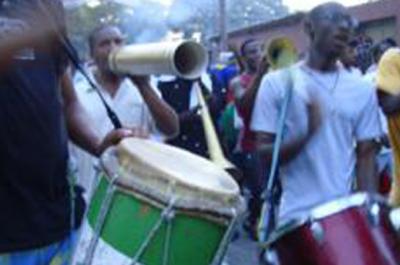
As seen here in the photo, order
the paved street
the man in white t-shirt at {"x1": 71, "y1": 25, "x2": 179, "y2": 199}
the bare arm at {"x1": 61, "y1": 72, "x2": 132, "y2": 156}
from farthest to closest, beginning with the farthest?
the paved street < the man in white t-shirt at {"x1": 71, "y1": 25, "x2": 179, "y2": 199} < the bare arm at {"x1": 61, "y1": 72, "x2": 132, "y2": 156}

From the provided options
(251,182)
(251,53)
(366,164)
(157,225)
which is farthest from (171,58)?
(251,53)

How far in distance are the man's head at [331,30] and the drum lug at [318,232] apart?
125cm

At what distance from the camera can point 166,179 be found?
9.01 feet

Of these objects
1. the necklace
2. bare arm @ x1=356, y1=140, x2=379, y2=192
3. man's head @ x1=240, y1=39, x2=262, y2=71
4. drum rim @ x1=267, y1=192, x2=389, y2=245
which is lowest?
man's head @ x1=240, y1=39, x2=262, y2=71

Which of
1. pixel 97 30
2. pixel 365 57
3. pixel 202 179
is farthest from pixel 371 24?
pixel 202 179

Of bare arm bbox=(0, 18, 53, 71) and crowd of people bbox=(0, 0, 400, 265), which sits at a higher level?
bare arm bbox=(0, 18, 53, 71)

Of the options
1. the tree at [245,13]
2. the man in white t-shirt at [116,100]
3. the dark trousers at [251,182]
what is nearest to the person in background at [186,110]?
the dark trousers at [251,182]

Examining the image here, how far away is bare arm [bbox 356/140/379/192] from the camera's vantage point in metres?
4.39

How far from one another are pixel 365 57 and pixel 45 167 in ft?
28.9

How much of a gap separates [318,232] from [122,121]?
1.48 metres

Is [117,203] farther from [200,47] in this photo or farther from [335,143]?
[335,143]

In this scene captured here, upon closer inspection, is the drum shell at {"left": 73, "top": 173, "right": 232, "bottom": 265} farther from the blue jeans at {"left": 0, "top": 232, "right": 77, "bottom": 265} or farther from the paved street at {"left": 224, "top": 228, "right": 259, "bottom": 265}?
the paved street at {"left": 224, "top": 228, "right": 259, "bottom": 265}

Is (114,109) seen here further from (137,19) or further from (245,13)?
(245,13)

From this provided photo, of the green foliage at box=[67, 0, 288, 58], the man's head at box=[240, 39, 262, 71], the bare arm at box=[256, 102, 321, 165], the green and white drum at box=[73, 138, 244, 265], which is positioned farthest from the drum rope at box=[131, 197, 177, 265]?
the man's head at box=[240, 39, 262, 71]
